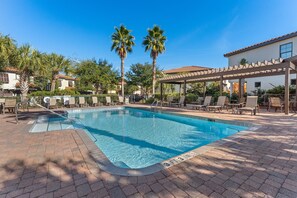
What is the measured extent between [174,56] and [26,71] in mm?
21830

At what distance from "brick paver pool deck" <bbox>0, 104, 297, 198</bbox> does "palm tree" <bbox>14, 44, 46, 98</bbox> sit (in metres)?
14.2

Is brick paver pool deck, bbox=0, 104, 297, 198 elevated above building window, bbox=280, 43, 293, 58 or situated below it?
below

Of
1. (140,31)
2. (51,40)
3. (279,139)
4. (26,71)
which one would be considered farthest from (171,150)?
(51,40)

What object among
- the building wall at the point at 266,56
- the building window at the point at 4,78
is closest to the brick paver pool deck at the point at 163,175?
the building wall at the point at 266,56

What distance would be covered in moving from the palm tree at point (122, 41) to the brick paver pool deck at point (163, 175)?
16.9m

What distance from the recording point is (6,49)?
42.0 feet

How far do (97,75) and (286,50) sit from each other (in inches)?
895

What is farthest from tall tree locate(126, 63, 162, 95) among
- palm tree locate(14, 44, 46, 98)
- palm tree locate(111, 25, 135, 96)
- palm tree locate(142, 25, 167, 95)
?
palm tree locate(14, 44, 46, 98)

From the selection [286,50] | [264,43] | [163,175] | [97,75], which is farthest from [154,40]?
[163,175]

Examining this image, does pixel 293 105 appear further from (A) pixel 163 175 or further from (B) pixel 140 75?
(B) pixel 140 75

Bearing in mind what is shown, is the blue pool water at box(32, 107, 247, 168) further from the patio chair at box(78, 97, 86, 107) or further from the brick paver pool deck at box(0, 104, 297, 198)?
the patio chair at box(78, 97, 86, 107)

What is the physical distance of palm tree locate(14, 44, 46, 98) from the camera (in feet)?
46.9

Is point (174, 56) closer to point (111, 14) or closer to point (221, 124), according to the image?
point (111, 14)

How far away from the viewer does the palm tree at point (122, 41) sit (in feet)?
61.8
